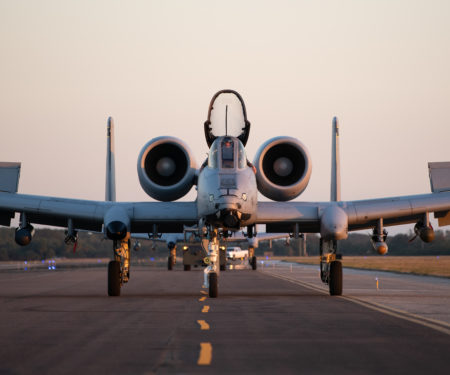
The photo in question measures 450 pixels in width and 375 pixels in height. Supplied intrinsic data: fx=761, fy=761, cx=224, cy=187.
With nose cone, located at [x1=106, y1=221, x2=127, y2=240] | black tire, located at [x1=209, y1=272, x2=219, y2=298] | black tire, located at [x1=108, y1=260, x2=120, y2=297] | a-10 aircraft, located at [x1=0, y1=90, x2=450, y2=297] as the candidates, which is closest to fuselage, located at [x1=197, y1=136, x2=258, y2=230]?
a-10 aircraft, located at [x1=0, y1=90, x2=450, y2=297]

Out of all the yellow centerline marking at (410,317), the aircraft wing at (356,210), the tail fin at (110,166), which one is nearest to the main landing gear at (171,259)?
the tail fin at (110,166)

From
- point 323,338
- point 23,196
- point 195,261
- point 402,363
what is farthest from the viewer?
point 195,261

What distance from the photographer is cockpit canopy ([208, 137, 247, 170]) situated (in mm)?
21641

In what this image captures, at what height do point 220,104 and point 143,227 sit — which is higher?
point 220,104

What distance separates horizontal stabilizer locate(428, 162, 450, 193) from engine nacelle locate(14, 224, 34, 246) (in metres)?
13.0

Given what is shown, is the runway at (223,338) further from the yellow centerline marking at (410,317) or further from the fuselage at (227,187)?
the fuselage at (227,187)

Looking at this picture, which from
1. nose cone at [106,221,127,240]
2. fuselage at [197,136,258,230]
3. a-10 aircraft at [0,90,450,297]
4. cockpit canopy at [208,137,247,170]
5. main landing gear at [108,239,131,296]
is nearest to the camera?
fuselage at [197,136,258,230]

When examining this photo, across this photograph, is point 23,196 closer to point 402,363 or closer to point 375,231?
point 375,231

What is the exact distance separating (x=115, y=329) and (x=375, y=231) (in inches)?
533

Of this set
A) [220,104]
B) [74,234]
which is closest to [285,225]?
[220,104]

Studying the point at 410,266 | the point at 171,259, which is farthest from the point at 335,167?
the point at 410,266

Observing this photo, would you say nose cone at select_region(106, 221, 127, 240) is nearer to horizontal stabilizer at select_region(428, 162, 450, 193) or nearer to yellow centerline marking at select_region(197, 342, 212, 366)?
horizontal stabilizer at select_region(428, 162, 450, 193)

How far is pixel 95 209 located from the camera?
2428cm

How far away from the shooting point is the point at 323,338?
12.4m
